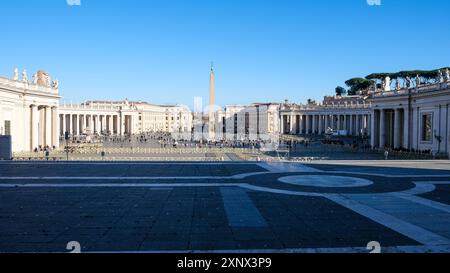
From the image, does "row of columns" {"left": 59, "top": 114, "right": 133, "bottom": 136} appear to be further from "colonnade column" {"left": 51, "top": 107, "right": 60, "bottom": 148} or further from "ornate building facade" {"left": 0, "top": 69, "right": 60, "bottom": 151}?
"ornate building facade" {"left": 0, "top": 69, "right": 60, "bottom": 151}

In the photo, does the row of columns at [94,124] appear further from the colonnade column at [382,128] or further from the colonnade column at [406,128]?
the colonnade column at [406,128]

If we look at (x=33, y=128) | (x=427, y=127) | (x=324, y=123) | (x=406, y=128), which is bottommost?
(x=33, y=128)

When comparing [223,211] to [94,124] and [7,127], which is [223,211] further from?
[94,124]

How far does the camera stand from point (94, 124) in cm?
15062

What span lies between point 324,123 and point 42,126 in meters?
103

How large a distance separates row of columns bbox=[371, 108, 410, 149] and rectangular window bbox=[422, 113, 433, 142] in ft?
14.1

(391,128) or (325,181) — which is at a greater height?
(391,128)

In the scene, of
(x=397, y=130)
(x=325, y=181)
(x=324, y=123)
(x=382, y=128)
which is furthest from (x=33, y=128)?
(x=324, y=123)

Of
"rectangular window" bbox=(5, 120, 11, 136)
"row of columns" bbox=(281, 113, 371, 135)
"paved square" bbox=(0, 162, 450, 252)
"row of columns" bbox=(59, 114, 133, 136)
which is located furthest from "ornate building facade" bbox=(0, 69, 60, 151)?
"row of columns" bbox=(281, 113, 371, 135)

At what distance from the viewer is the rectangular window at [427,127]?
58453 mm

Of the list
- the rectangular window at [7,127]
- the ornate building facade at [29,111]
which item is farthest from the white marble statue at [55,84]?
the rectangular window at [7,127]

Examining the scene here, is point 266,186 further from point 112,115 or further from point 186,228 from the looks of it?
point 112,115
